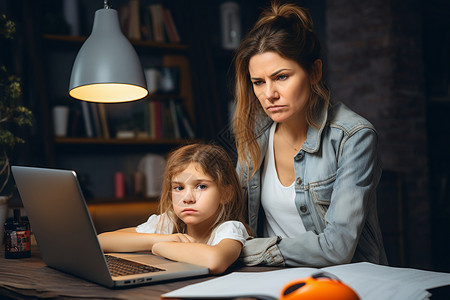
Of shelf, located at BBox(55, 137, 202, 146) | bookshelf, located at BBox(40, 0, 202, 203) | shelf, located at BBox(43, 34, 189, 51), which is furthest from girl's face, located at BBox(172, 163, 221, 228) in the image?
shelf, located at BBox(43, 34, 189, 51)

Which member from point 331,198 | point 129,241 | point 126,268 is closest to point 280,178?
point 331,198

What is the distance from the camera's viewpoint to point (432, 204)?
3.58 meters

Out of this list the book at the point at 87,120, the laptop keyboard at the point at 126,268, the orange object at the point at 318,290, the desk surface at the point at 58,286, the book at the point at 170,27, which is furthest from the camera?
the book at the point at 170,27

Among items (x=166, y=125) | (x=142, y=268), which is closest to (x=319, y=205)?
(x=142, y=268)

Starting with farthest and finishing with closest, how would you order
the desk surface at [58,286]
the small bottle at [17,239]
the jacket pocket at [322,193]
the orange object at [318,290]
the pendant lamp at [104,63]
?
the pendant lamp at [104,63]
the jacket pocket at [322,193]
the small bottle at [17,239]
the desk surface at [58,286]
the orange object at [318,290]

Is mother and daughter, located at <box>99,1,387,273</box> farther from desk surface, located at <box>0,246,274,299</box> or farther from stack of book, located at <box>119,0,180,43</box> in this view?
stack of book, located at <box>119,0,180,43</box>

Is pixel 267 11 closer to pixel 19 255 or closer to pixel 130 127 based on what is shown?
pixel 19 255

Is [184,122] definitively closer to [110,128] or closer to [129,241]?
[110,128]

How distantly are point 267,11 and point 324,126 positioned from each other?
436mm

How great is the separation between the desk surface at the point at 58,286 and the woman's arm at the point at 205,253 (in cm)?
3

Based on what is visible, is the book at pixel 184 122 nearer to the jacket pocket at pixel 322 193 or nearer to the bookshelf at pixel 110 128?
the bookshelf at pixel 110 128

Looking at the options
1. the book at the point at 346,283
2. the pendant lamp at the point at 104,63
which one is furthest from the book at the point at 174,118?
the book at the point at 346,283

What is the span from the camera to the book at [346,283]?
843 millimetres

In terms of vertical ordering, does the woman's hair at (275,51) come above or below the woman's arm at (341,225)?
above
